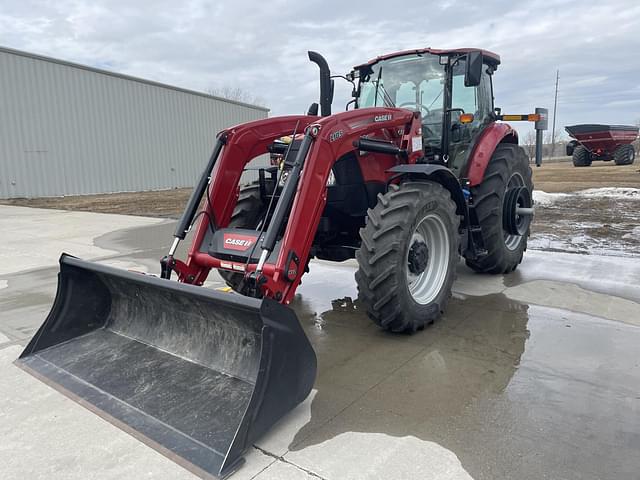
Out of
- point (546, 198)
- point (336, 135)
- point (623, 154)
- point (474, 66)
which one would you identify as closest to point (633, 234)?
point (546, 198)

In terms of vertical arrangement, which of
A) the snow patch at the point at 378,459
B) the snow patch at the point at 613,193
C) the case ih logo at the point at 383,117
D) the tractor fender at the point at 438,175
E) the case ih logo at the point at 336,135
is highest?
the case ih logo at the point at 383,117

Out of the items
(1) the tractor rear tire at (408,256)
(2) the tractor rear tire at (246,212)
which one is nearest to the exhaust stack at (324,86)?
(2) the tractor rear tire at (246,212)

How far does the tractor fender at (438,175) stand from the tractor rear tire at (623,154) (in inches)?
1033

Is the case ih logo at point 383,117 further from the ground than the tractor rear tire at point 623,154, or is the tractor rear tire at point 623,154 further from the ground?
the case ih logo at point 383,117

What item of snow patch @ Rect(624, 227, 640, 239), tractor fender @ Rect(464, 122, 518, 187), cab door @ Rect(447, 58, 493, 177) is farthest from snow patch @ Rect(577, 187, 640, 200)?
cab door @ Rect(447, 58, 493, 177)

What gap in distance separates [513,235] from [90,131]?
1972cm

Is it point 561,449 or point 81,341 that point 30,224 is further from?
point 561,449

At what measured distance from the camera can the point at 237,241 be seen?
365 centimetres

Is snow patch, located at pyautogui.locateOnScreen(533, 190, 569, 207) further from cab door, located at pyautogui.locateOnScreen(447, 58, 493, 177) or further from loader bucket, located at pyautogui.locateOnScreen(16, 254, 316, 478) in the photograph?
loader bucket, located at pyautogui.locateOnScreen(16, 254, 316, 478)

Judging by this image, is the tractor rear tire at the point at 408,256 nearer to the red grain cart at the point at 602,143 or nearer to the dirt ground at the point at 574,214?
the dirt ground at the point at 574,214

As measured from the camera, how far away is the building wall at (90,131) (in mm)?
18094

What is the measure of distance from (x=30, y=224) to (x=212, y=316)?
10.3m

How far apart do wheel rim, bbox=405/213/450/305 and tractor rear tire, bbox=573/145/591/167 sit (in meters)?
26.6

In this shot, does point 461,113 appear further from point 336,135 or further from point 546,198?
point 546,198
